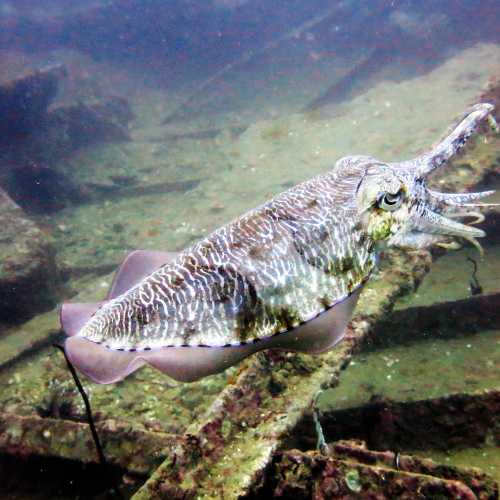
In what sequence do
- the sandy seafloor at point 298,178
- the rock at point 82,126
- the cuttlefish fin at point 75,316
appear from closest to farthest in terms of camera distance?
1. the cuttlefish fin at point 75,316
2. the sandy seafloor at point 298,178
3. the rock at point 82,126

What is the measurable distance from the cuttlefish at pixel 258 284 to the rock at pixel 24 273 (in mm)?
7306

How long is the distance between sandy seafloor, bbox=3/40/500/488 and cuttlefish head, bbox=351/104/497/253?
177 centimetres

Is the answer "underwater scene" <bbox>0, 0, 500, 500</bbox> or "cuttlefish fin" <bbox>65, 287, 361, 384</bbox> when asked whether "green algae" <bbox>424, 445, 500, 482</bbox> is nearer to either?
"underwater scene" <bbox>0, 0, 500, 500</bbox>

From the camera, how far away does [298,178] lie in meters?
12.2

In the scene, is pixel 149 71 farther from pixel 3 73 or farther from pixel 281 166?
pixel 281 166

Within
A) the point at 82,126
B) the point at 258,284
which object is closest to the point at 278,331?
the point at 258,284

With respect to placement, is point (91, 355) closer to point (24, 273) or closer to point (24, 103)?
point (24, 273)

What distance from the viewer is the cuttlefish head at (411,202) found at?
2584 mm

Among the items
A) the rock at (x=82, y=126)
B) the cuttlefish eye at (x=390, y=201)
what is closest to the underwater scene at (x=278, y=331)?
the cuttlefish eye at (x=390, y=201)

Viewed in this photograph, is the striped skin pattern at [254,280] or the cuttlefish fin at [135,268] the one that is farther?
the cuttlefish fin at [135,268]

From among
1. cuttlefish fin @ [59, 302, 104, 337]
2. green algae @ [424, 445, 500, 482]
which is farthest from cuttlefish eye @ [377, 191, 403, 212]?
green algae @ [424, 445, 500, 482]

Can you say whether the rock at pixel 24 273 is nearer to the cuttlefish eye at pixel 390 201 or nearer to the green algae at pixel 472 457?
the green algae at pixel 472 457

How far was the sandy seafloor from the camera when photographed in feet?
14.8

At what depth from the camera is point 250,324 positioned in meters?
2.26
